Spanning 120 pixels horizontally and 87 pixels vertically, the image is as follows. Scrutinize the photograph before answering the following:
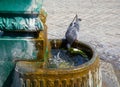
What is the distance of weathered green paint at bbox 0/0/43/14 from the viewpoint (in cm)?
316

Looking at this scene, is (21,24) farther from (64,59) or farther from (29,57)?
(64,59)

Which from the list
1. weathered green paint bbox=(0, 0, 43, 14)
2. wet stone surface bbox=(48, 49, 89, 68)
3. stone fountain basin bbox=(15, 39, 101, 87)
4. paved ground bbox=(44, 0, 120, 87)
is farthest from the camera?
paved ground bbox=(44, 0, 120, 87)

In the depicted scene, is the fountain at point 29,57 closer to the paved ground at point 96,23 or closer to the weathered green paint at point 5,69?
the weathered green paint at point 5,69

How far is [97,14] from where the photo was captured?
8.38 metres

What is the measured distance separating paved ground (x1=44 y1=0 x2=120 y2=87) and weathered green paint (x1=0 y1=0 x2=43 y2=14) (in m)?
1.75

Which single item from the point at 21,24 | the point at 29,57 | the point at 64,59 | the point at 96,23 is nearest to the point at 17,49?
the point at 29,57

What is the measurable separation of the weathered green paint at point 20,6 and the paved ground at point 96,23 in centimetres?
175

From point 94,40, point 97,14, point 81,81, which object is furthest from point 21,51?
point 97,14

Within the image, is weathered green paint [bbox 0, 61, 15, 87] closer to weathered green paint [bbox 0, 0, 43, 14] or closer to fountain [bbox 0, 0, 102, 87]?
fountain [bbox 0, 0, 102, 87]

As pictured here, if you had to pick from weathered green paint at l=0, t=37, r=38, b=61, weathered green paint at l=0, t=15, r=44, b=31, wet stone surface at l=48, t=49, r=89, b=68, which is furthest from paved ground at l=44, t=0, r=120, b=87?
weathered green paint at l=0, t=15, r=44, b=31

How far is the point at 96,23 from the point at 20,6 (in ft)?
15.5

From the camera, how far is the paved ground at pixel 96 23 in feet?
19.3

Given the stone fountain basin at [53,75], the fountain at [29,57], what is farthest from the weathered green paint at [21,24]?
the stone fountain basin at [53,75]

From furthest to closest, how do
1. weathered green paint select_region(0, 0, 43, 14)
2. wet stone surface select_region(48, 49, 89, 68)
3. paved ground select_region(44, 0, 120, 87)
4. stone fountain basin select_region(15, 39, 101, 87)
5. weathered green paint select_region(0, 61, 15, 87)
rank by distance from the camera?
paved ground select_region(44, 0, 120, 87) < wet stone surface select_region(48, 49, 89, 68) < weathered green paint select_region(0, 61, 15, 87) < weathered green paint select_region(0, 0, 43, 14) < stone fountain basin select_region(15, 39, 101, 87)
